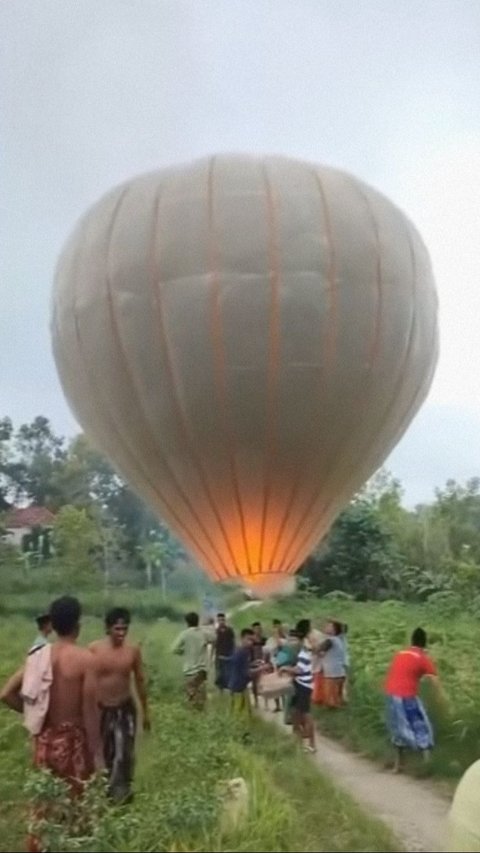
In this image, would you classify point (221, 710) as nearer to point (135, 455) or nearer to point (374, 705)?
point (374, 705)

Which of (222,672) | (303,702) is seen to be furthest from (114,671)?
(222,672)

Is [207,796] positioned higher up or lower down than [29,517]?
lower down

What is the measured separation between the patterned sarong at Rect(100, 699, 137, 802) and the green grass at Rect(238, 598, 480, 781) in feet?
7.72

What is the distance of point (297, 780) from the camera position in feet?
19.0

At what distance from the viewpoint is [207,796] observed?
13.4 feet

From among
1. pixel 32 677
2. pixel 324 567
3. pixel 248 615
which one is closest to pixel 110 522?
pixel 324 567

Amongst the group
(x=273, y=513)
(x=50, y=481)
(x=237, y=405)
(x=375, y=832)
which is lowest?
(x=375, y=832)

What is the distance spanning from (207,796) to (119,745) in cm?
86

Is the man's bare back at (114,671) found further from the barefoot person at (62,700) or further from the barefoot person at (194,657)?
the barefoot person at (194,657)

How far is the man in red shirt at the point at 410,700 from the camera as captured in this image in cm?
694

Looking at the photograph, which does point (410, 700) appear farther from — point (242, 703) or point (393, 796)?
point (242, 703)

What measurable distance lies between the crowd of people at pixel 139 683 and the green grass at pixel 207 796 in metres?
0.21

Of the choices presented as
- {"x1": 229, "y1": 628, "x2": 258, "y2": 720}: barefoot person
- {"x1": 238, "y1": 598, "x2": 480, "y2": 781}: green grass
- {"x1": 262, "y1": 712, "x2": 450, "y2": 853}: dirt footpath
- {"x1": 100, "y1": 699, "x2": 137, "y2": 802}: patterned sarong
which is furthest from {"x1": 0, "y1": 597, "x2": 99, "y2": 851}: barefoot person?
{"x1": 229, "y1": 628, "x2": 258, "y2": 720}: barefoot person

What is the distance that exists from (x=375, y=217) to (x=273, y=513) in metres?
2.38
